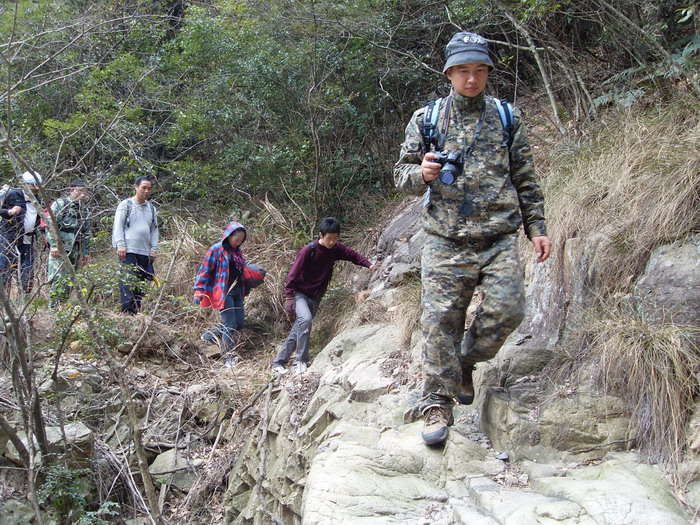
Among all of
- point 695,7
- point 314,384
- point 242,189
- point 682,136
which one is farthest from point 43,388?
point 695,7

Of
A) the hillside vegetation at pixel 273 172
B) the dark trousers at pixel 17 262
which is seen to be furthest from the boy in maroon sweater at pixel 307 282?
the dark trousers at pixel 17 262

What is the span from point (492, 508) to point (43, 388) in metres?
5.83

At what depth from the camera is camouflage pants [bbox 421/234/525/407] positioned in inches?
152

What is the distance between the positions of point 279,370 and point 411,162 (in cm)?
408

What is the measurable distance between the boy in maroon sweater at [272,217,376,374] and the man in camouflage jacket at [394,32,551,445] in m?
3.56

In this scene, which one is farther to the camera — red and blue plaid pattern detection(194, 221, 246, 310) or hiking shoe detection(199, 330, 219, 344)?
hiking shoe detection(199, 330, 219, 344)

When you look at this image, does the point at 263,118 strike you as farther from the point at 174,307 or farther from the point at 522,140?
the point at 522,140

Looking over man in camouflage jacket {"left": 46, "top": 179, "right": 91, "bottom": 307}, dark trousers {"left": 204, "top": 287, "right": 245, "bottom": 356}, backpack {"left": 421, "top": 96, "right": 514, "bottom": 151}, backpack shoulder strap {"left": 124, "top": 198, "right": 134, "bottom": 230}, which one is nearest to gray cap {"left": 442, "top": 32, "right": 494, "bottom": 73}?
backpack {"left": 421, "top": 96, "right": 514, "bottom": 151}

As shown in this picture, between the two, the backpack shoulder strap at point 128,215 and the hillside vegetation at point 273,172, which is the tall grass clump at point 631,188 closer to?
the hillside vegetation at point 273,172

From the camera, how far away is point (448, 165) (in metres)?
3.81

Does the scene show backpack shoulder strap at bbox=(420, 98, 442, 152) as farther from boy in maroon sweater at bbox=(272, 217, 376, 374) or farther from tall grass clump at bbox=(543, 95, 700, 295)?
boy in maroon sweater at bbox=(272, 217, 376, 374)

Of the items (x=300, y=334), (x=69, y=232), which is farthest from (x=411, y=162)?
(x=69, y=232)

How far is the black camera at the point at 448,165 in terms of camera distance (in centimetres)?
379

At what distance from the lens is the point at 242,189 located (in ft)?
36.8
